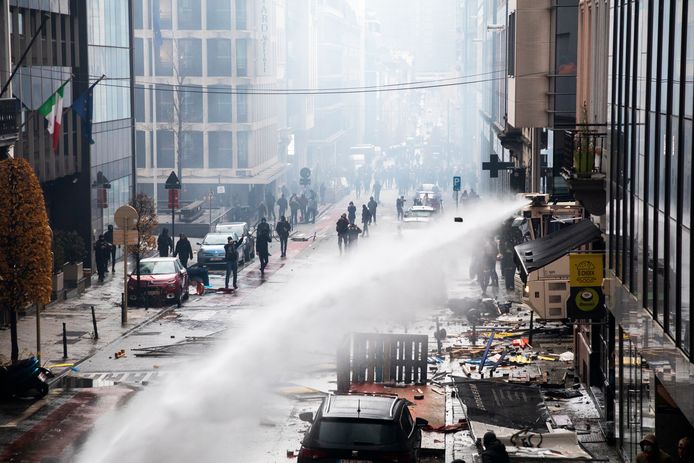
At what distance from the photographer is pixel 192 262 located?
50.8 metres

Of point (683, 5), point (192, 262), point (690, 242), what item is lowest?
point (192, 262)

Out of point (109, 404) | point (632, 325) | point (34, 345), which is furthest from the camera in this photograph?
point (34, 345)

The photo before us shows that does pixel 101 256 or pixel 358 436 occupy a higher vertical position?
pixel 358 436

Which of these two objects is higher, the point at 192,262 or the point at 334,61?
the point at 334,61

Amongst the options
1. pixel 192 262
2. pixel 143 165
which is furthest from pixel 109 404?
pixel 143 165

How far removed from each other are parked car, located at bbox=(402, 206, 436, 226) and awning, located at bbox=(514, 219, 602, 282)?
2992 cm

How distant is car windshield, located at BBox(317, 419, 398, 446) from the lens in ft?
58.5

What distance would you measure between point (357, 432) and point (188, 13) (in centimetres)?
7021

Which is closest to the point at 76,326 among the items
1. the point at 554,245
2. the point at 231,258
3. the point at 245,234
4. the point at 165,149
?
the point at 231,258

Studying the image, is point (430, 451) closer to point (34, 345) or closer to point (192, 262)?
point (34, 345)

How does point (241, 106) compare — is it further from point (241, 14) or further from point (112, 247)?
point (112, 247)

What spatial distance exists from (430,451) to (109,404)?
21.7ft

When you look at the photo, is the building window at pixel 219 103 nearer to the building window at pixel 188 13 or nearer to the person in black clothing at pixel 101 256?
the building window at pixel 188 13

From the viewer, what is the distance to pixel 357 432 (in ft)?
58.8
